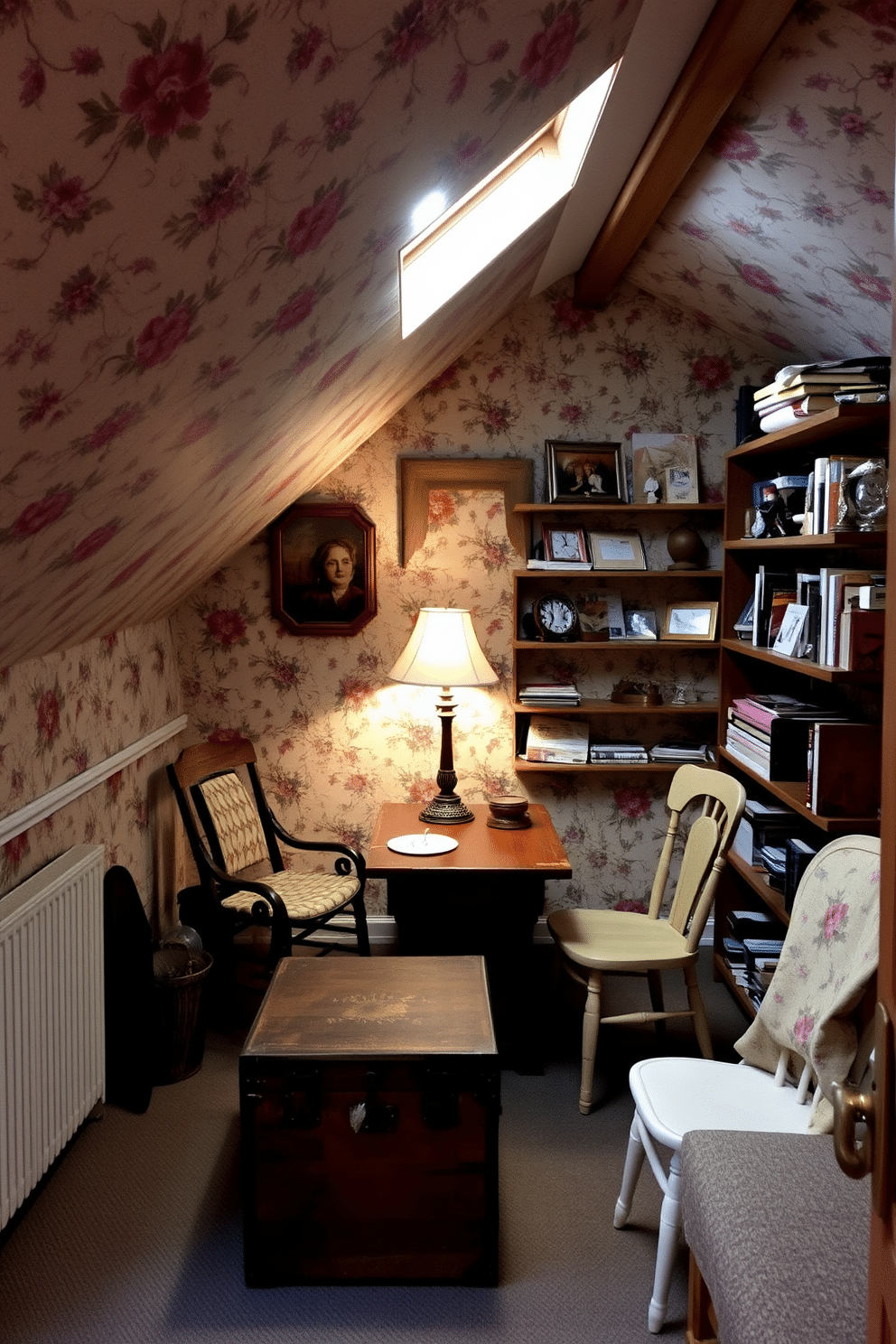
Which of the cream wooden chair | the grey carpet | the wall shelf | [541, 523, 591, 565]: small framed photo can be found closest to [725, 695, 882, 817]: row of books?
the cream wooden chair

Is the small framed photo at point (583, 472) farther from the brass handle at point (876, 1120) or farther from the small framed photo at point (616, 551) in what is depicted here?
the brass handle at point (876, 1120)

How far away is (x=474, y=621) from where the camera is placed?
4121 millimetres

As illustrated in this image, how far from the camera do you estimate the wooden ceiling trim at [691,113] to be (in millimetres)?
1902

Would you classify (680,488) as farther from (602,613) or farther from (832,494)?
(832,494)

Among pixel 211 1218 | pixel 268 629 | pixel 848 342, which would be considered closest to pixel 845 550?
pixel 848 342

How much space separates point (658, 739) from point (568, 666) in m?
0.47

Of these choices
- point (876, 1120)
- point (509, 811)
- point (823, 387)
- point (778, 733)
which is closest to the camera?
point (876, 1120)

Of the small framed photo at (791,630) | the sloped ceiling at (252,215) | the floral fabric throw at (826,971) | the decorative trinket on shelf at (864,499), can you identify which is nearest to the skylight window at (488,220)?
the sloped ceiling at (252,215)

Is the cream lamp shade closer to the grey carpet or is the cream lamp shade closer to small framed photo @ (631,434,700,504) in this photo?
small framed photo @ (631,434,700,504)

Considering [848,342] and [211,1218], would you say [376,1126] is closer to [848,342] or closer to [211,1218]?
[211,1218]

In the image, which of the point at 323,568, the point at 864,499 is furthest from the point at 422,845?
the point at 864,499

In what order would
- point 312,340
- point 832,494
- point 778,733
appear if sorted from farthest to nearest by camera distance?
point 778,733 → point 832,494 → point 312,340

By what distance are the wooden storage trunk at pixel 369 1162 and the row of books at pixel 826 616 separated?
4.33 feet

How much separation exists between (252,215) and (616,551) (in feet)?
9.67
